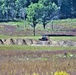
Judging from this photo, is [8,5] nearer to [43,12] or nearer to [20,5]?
[20,5]

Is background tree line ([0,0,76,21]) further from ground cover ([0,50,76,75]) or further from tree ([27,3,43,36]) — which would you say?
ground cover ([0,50,76,75])

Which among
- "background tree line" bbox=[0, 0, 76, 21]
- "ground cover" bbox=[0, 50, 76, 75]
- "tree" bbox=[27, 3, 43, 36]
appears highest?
"ground cover" bbox=[0, 50, 76, 75]

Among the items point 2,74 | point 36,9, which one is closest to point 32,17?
point 36,9

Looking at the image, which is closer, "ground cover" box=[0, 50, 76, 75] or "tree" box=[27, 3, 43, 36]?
"ground cover" box=[0, 50, 76, 75]

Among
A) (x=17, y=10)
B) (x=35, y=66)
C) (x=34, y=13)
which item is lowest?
(x=17, y=10)

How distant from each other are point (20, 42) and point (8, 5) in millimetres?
99973

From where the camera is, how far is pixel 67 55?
1636 inches

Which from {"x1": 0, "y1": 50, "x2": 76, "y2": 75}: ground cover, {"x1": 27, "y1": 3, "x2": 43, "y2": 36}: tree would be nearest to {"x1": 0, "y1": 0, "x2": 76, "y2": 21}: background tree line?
{"x1": 27, "y1": 3, "x2": 43, "y2": 36}: tree

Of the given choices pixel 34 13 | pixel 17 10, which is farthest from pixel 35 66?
pixel 17 10

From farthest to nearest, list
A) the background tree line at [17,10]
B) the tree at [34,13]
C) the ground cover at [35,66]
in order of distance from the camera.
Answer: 1. the background tree line at [17,10]
2. the tree at [34,13]
3. the ground cover at [35,66]

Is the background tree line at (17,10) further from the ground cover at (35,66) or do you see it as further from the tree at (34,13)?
the ground cover at (35,66)

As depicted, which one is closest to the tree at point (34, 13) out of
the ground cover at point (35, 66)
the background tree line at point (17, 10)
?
the background tree line at point (17, 10)

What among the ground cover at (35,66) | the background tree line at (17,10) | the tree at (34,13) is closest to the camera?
the ground cover at (35,66)

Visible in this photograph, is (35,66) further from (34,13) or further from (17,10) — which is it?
(17,10)
